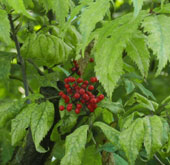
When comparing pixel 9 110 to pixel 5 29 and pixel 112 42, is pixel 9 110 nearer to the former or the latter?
pixel 5 29

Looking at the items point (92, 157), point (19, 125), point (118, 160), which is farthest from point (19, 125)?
point (118, 160)

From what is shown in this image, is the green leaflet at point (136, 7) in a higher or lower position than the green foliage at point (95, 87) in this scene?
higher

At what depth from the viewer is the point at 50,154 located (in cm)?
129

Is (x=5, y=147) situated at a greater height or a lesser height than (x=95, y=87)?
lesser

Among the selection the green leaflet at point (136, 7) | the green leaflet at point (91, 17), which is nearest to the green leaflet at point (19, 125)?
the green leaflet at point (91, 17)

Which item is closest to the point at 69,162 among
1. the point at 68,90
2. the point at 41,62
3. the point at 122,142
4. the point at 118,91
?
the point at 122,142

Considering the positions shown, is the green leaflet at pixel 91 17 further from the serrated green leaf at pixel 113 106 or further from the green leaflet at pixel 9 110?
the green leaflet at pixel 9 110

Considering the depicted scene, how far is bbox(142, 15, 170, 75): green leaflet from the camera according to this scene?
2.08ft

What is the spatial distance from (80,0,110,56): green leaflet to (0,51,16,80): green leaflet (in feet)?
2.19

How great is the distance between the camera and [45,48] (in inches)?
46.7

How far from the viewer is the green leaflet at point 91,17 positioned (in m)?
0.66

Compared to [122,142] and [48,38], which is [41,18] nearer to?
[48,38]

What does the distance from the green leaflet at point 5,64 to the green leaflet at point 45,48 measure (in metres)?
0.10

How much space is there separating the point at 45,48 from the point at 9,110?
27 centimetres
